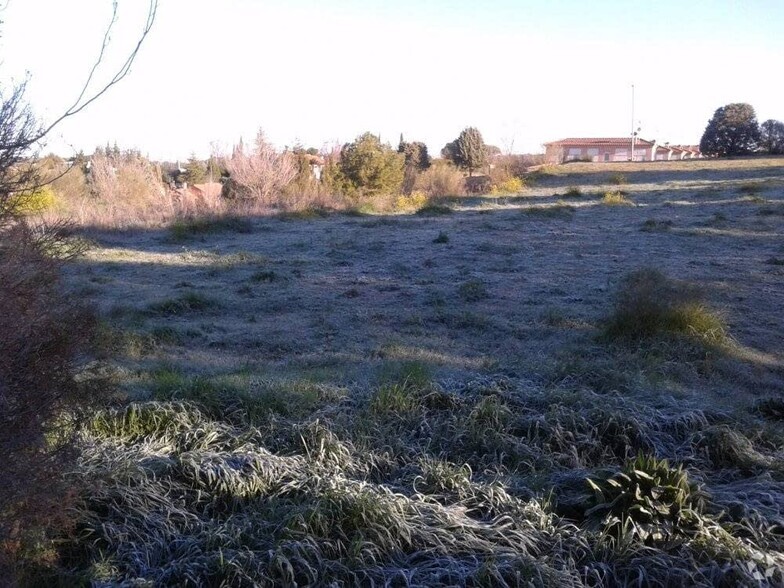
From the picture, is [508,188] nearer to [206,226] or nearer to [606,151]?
[206,226]

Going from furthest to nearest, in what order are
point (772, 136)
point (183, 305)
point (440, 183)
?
point (772, 136)
point (440, 183)
point (183, 305)

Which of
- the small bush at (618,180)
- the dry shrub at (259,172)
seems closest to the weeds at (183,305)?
the dry shrub at (259,172)

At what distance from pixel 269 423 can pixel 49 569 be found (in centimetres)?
199

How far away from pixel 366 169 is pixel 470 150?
17.1 metres

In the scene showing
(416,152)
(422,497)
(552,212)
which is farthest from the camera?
(416,152)

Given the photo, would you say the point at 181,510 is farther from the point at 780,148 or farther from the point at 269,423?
the point at 780,148

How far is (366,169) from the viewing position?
31.8m

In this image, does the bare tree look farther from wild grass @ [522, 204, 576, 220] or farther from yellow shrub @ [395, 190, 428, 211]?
yellow shrub @ [395, 190, 428, 211]

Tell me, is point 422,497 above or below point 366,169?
below

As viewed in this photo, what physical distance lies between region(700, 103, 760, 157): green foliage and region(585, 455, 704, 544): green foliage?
53046 mm

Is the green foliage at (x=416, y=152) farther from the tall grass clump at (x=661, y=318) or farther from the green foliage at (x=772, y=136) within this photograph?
the tall grass clump at (x=661, y=318)

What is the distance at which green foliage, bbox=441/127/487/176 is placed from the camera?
46.9 meters

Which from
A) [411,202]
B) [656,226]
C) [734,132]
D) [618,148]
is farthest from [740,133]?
[656,226]

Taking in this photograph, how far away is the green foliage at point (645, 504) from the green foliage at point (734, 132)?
174ft
